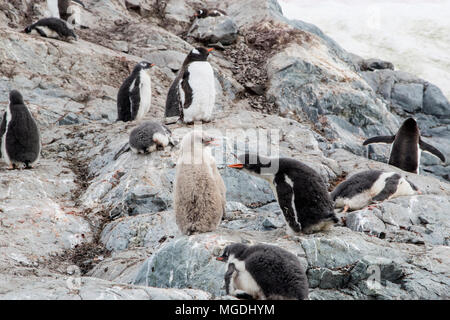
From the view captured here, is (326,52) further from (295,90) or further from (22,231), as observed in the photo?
(22,231)

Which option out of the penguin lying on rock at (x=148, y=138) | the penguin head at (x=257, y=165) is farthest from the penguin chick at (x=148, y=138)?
the penguin head at (x=257, y=165)

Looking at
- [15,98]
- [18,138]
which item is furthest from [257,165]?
[15,98]

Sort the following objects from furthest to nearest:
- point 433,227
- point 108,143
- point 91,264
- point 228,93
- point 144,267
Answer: point 228,93 < point 108,143 < point 433,227 < point 91,264 < point 144,267

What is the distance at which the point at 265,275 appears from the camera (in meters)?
3.70

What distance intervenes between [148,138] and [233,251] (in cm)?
397

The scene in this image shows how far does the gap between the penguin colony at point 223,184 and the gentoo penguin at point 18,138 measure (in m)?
0.02

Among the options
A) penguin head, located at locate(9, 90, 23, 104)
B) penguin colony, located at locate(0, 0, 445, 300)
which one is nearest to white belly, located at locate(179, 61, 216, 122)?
penguin colony, located at locate(0, 0, 445, 300)

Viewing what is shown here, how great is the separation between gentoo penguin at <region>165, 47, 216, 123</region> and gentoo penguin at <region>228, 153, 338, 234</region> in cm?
421

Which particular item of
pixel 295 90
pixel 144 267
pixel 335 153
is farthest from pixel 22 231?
pixel 295 90

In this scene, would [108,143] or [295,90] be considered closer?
[108,143]

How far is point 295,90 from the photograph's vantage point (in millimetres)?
13945

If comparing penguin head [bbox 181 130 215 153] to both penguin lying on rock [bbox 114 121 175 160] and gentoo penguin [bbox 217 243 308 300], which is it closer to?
gentoo penguin [bbox 217 243 308 300]

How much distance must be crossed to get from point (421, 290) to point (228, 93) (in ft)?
32.6

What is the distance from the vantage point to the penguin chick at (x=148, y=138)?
302 inches
